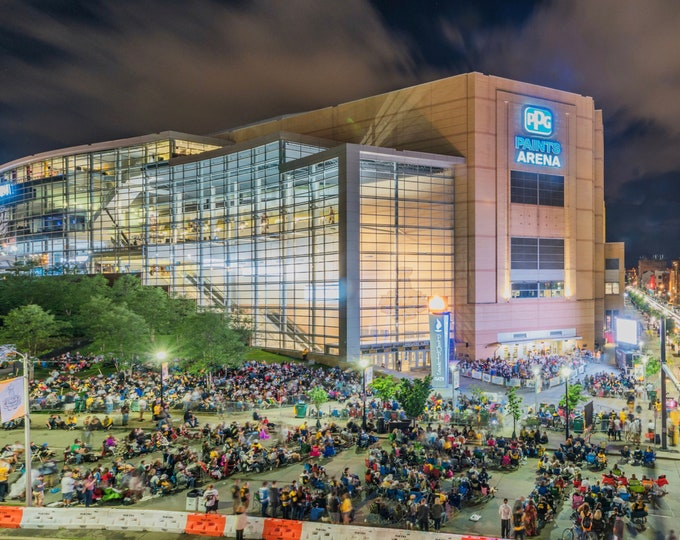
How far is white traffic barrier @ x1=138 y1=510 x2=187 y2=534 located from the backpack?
12163mm

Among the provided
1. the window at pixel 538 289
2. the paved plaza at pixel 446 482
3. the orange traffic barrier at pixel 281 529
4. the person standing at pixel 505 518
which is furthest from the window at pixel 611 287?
the orange traffic barrier at pixel 281 529

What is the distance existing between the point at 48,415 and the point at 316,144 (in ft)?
A: 131

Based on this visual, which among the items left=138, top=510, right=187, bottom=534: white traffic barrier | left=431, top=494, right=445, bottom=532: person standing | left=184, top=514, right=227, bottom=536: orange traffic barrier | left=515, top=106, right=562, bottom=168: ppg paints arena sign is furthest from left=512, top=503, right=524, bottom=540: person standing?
left=515, top=106, right=562, bottom=168: ppg paints arena sign

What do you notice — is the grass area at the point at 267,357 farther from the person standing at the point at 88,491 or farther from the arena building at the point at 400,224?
the person standing at the point at 88,491

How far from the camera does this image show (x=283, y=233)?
55312 millimetres

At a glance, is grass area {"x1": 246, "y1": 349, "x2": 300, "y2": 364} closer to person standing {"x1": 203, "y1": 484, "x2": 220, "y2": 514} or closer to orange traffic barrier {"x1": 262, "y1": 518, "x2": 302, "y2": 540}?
person standing {"x1": 203, "y1": 484, "x2": 220, "y2": 514}

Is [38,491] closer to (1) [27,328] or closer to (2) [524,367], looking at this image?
(1) [27,328]

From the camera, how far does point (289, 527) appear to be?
15906 mm

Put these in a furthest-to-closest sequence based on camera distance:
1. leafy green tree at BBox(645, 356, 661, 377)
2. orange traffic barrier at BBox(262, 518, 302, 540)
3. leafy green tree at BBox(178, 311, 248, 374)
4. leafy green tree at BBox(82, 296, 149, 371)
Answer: leafy green tree at BBox(645, 356, 661, 377)
leafy green tree at BBox(178, 311, 248, 374)
leafy green tree at BBox(82, 296, 149, 371)
orange traffic barrier at BBox(262, 518, 302, 540)

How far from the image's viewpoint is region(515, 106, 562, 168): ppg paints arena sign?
187 ft

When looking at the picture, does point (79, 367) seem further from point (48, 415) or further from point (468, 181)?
point (468, 181)

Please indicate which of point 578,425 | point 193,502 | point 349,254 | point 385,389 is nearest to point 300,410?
point 385,389

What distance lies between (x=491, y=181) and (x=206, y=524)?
47.5 meters

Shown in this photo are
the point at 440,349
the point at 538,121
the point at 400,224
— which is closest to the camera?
the point at 440,349
